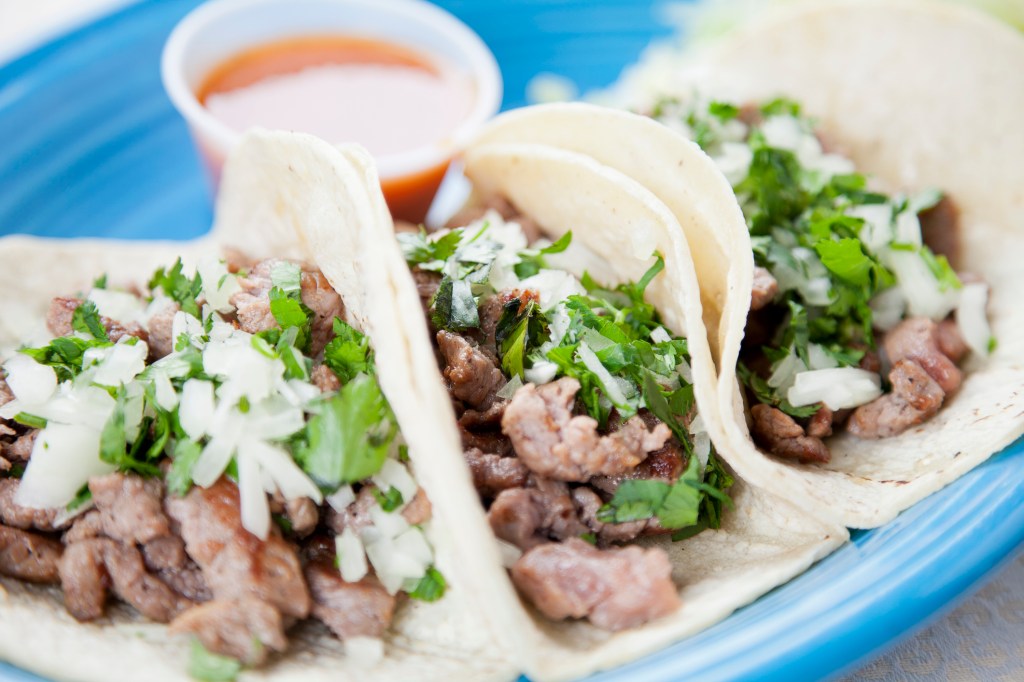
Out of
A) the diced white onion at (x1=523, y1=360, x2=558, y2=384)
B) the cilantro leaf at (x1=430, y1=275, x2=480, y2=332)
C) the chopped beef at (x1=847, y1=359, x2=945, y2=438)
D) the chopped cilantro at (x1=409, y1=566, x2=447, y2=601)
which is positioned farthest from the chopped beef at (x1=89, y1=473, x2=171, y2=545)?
the chopped beef at (x1=847, y1=359, x2=945, y2=438)

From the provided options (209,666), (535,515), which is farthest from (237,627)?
(535,515)

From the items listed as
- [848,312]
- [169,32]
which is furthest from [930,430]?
[169,32]

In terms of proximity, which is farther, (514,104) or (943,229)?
(514,104)

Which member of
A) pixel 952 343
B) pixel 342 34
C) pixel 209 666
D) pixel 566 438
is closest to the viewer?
pixel 209 666

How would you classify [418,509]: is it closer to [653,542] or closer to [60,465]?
[653,542]

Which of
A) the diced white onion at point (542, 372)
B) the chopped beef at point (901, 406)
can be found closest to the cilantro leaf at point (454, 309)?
the diced white onion at point (542, 372)

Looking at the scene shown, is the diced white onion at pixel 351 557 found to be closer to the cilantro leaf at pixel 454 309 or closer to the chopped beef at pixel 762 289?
the cilantro leaf at pixel 454 309
